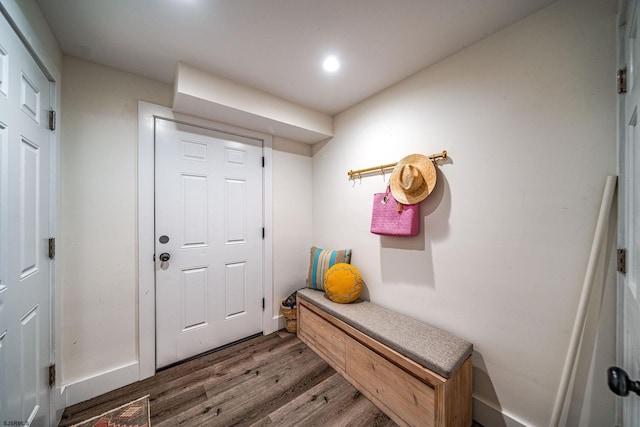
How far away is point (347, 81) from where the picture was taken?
6.11 ft

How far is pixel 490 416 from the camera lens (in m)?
1.35

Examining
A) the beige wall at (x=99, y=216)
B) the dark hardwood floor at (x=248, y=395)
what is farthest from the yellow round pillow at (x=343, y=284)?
the beige wall at (x=99, y=216)

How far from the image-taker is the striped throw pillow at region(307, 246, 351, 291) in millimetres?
2256

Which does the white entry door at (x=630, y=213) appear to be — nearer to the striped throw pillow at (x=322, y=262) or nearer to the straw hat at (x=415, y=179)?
the straw hat at (x=415, y=179)

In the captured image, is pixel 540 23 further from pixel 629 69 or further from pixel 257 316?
pixel 257 316

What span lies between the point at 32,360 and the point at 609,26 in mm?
3223

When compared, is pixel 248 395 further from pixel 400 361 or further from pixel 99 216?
pixel 99 216

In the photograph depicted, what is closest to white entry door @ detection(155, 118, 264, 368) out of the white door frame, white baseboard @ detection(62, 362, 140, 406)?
the white door frame

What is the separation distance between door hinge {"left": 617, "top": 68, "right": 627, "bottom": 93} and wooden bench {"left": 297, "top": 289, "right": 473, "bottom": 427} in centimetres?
145

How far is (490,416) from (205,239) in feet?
7.91

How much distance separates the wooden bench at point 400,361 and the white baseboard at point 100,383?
4.86 feet

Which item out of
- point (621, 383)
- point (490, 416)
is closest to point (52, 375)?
point (621, 383)

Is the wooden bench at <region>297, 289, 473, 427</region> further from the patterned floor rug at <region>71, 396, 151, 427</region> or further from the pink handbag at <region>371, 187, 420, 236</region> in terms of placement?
the patterned floor rug at <region>71, 396, 151, 427</region>

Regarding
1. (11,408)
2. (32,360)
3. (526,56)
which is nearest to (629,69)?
(526,56)
